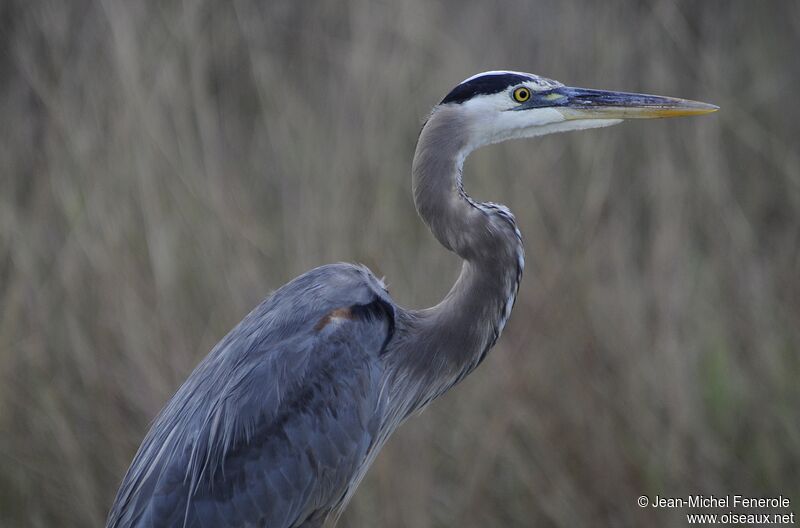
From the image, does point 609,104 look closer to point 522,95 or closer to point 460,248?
point 522,95

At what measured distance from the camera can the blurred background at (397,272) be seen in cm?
377

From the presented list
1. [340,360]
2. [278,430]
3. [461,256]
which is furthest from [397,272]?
[278,430]

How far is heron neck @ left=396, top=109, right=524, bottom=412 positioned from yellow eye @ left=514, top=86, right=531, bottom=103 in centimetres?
A: 20

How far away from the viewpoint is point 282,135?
4.42 meters

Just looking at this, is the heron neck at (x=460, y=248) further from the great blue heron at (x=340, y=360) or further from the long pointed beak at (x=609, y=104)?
the long pointed beak at (x=609, y=104)

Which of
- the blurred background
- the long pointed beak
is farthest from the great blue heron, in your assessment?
the blurred background

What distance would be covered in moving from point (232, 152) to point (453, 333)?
233 centimetres

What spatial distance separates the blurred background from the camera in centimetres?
377

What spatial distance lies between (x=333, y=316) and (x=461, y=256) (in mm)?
435

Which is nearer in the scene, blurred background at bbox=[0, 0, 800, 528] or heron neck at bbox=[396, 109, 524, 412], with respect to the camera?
heron neck at bbox=[396, 109, 524, 412]

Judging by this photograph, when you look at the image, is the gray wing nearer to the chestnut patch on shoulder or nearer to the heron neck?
the chestnut patch on shoulder

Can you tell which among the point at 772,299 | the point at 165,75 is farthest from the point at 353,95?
the point at 772,299

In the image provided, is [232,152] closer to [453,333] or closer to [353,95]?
[353,95]

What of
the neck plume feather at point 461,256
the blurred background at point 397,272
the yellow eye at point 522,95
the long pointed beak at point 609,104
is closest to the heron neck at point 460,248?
the neck plume feather at point 461,256
